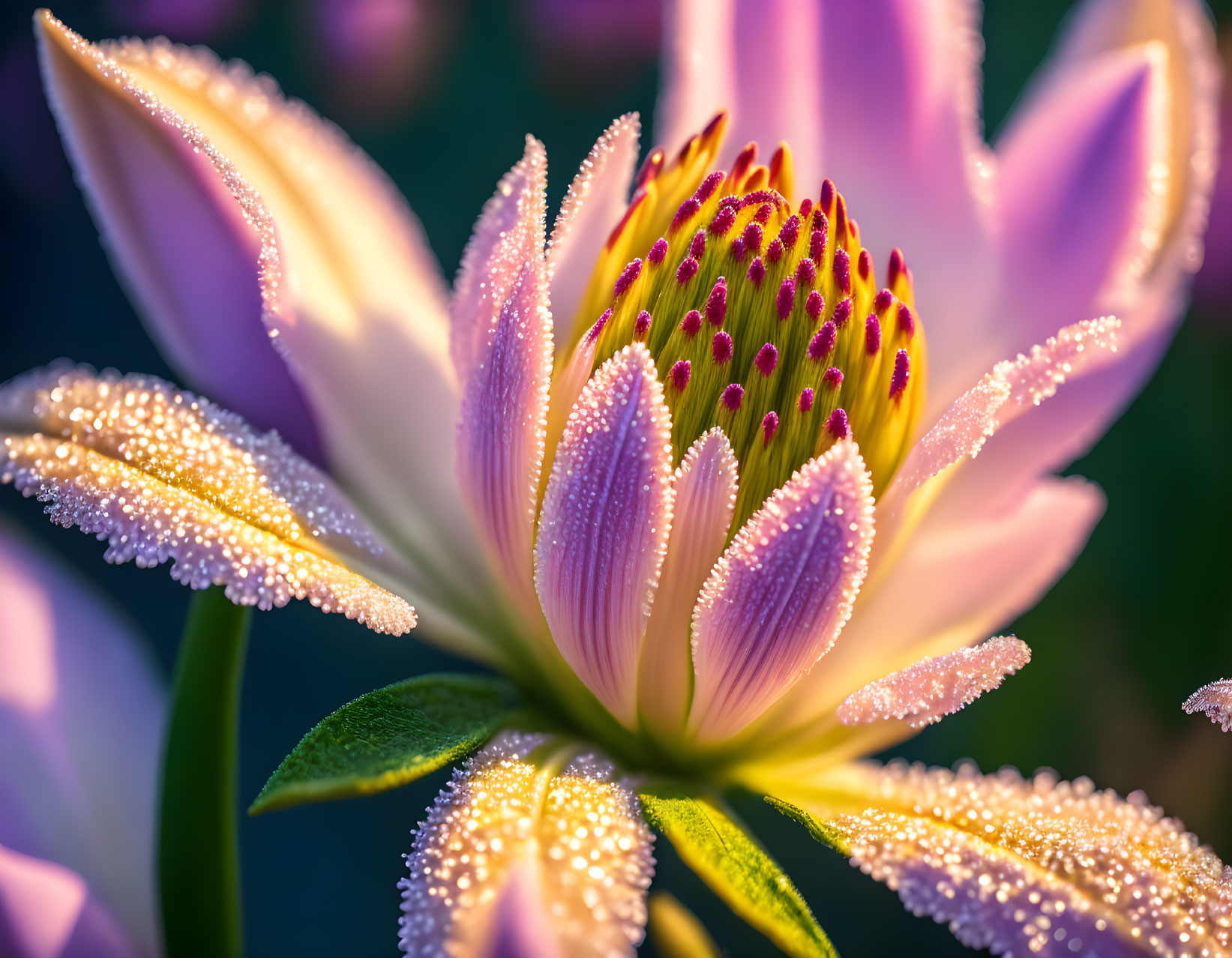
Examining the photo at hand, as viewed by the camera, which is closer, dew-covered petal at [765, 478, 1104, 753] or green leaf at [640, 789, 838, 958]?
green leaf at [640, 789, 838, 958]

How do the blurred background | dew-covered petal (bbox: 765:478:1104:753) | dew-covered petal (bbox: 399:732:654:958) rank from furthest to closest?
the blurred background < dew-covered petal (bbox: 765:478:1104:753) < dew-covered petal (bbox: 399:732:654:958)

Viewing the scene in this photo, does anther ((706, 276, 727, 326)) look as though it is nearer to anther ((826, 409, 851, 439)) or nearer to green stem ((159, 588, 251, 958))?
anther ((826, 409, 851, 439))

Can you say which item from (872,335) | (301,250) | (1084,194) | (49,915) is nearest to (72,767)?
(49,915)

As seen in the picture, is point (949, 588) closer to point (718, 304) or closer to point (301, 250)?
point (718, 304)

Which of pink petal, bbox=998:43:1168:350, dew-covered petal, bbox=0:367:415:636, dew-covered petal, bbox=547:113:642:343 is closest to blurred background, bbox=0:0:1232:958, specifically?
pink petal, bbox=998:43:1168:350

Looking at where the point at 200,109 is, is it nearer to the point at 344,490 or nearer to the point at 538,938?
the point at 344,490

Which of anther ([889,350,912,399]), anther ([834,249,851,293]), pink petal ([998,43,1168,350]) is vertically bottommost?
anther ([889,350,912,399])

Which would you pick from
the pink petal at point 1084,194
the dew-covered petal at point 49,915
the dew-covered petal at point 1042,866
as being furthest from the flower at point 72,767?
the pink petal at point 1084,194
